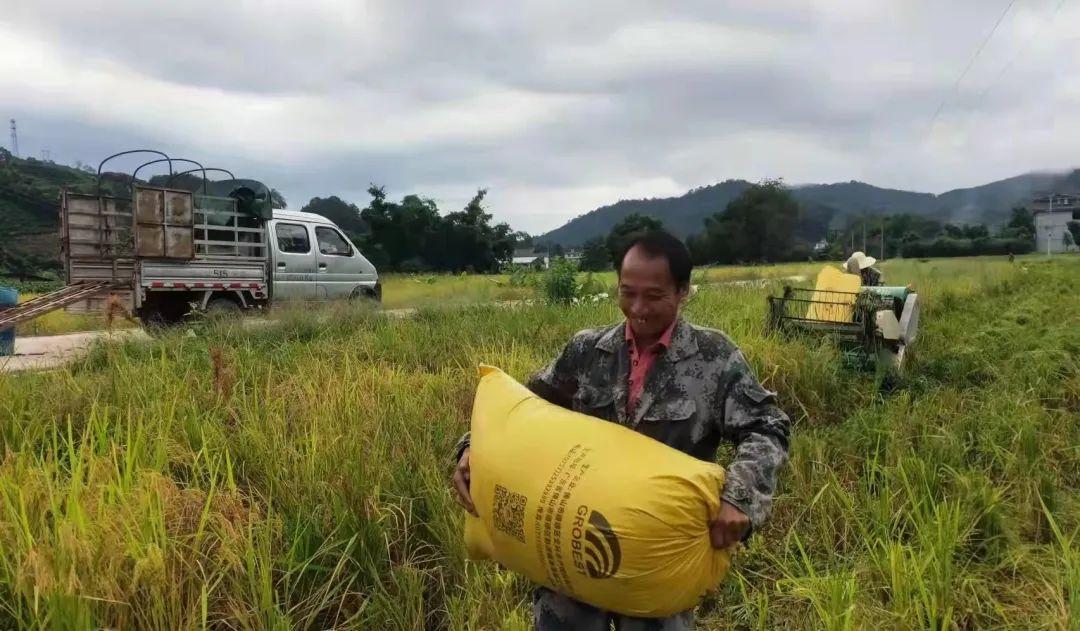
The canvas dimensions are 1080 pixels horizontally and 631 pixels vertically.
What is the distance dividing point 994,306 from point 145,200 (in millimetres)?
10973

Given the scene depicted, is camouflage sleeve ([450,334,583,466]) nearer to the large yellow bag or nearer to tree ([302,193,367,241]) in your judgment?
the large yellow bag

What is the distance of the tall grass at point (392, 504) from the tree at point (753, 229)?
33501mm

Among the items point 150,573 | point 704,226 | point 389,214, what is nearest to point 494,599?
point 150,573

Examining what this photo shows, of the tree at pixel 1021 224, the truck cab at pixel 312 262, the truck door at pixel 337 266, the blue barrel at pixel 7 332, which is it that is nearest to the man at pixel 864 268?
the truck cab at pixel 312 262

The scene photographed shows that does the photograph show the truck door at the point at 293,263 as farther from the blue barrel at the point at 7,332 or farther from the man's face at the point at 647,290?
the man's face at the point at 647,290

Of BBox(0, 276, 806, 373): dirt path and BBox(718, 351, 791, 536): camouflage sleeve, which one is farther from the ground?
BBox(718, 351, 791, 536): camouflage sleeve

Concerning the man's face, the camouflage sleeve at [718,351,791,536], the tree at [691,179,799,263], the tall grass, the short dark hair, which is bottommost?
the tall grass

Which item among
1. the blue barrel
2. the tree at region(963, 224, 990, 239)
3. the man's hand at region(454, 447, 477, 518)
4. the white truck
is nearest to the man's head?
the man's hand at region(454, 447, 477, 518)

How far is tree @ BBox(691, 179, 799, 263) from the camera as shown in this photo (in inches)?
1480

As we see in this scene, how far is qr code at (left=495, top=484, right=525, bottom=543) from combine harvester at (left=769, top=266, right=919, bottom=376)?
4255 millimetres

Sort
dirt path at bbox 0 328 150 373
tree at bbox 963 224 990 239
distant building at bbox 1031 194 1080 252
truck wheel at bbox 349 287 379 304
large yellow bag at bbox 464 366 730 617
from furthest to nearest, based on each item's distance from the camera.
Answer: tree at bbox 963 224 990 239 → distant building at bbox 1031 194 1080 252 → truck wheel at bbox 349 287 379 304 → dirt path at bbox 0 328 150 373 → large yellow bag at bbox 464 366 730 617

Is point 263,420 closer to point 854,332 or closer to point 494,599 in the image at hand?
point 494,599

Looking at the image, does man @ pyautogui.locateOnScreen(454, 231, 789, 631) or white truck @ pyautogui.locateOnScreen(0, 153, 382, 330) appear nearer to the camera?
man @ pyautogui.locateOnScreen(454, 231, 789, 631)

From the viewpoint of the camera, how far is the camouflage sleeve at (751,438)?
135cm
